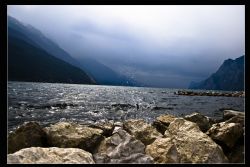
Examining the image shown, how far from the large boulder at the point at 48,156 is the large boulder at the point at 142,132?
4.23 m

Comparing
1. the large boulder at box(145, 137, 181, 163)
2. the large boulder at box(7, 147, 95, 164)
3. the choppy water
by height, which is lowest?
the choppy water

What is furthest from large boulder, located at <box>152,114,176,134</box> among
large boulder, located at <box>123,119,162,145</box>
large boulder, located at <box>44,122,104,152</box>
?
large boulder, located at <box>44,122,104,152</box>

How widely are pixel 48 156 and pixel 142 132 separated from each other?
5.31 metres

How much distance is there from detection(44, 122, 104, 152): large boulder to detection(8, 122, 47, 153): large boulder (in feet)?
1.34

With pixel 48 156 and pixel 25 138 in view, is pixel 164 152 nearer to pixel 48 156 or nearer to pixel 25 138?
pixel 48 156

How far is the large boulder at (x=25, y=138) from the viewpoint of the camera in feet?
29.4

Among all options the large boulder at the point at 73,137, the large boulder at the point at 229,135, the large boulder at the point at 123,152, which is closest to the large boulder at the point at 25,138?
the large boulder at the point at 73,137

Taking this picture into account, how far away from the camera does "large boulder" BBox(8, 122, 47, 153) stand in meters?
8.95

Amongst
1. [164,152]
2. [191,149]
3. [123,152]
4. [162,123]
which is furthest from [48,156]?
[162,123]

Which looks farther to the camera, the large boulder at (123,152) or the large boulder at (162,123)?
the large boulder at (162,123)

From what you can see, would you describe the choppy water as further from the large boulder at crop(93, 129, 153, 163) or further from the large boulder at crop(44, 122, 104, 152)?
the large boulder at crop(93, 129, 153, 163)

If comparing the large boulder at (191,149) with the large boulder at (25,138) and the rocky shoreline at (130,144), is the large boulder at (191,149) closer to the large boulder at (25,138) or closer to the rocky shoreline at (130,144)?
the rocky shoreline at (130,144)
